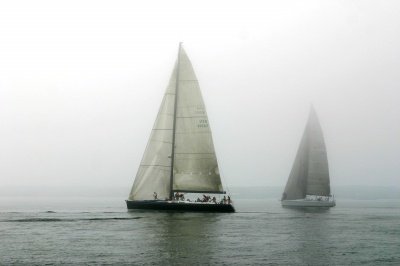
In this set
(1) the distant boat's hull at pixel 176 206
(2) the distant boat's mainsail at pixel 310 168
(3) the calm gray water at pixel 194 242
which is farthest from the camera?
(2) the distant boat's mainsail at pixel 310 168

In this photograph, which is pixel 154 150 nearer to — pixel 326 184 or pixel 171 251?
pixel 171 251

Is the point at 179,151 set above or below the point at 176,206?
above

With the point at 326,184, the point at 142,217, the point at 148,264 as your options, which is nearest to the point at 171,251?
the point at 148,264

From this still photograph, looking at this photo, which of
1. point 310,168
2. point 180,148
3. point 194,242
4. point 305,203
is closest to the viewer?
point 194,242

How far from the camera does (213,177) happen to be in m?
77.8

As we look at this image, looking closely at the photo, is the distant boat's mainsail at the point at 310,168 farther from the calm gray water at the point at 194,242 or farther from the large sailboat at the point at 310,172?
the calm gray water at the point at 194,242

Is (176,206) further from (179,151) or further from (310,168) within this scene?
(310,168)

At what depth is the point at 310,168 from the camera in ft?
336

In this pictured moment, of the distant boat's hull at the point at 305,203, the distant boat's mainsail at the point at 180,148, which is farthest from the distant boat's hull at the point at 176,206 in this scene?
the distant boat's hull at the point at 305,203

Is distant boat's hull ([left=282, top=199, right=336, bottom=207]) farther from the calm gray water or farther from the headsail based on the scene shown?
the headsail

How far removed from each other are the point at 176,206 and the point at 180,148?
773cm

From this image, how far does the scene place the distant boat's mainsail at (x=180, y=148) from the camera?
77.1 meters

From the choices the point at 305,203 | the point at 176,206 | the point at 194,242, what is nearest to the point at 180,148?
the point at 176,206

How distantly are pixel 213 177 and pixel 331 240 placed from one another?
24742mm
